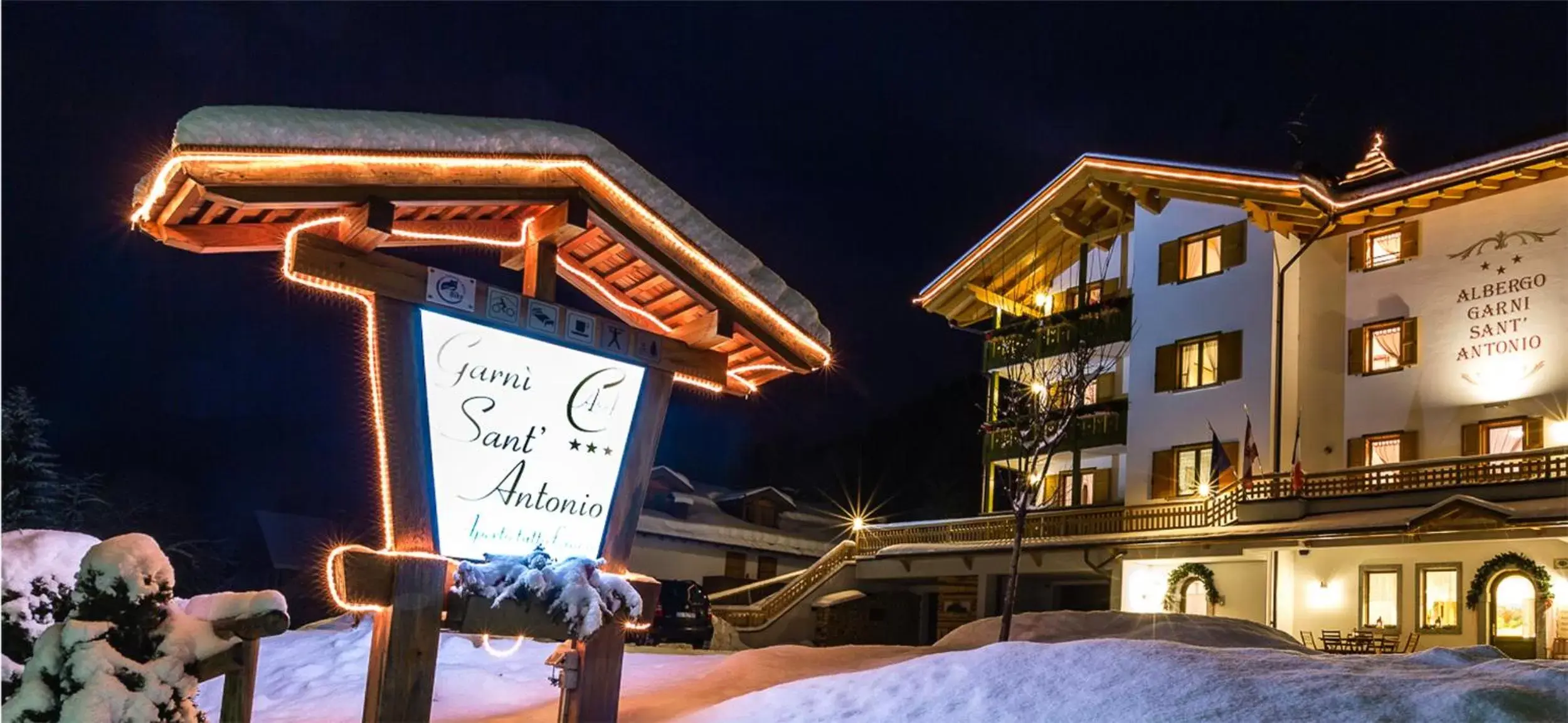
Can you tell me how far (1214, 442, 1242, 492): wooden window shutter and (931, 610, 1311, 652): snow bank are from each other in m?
6.54

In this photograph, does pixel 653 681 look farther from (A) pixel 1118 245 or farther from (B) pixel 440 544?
(A) pixel 1118 245

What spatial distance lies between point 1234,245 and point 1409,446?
20.5 feet

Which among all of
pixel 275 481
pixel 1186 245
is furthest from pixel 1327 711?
pixel 275 481

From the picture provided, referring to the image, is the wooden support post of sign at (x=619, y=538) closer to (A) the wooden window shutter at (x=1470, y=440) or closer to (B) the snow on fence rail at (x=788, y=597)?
(A) the wooden window shutter at (x=1470, y=440)

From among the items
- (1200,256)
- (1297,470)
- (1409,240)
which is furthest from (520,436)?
(1200,256)

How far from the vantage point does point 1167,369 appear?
3092cm

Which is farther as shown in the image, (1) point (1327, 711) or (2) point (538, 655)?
(2) point (538, 655)

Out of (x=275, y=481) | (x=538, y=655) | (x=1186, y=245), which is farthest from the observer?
(x=275, y=481)

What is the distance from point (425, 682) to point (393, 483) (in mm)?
1548

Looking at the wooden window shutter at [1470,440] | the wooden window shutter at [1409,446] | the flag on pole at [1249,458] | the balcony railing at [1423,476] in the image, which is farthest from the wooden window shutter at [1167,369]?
the wooden window shutter at [1470,440]

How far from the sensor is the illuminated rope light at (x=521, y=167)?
30.1 ft

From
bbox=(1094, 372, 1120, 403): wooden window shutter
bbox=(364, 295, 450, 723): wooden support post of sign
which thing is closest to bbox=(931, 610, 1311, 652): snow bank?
bbox=(364, 295, 450, 723): wooden support post of sign

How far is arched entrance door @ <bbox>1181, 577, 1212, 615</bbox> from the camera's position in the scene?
2852 cm

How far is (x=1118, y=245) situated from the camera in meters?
34.9
